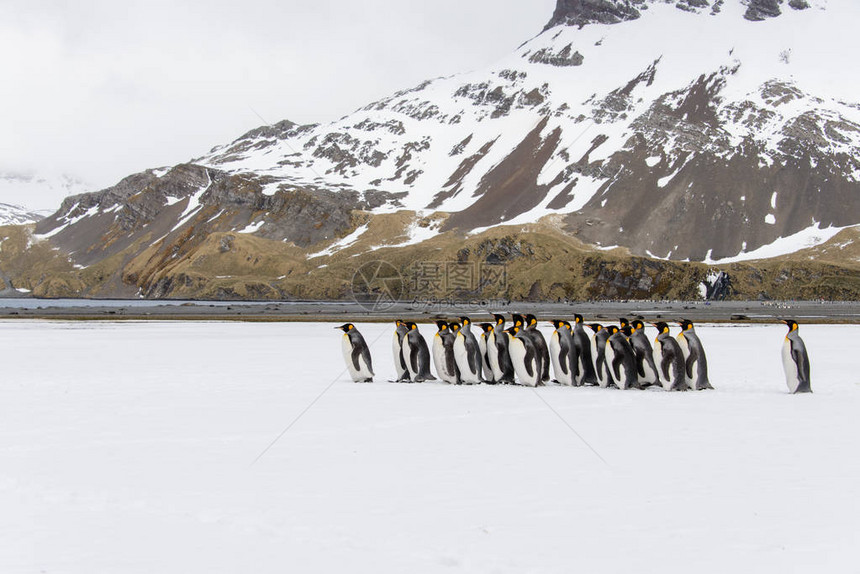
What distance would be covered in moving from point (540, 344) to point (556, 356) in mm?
445

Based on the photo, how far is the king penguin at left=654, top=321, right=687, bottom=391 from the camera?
14.6 m

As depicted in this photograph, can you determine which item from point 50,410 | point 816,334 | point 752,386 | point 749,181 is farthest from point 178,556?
point 749,181

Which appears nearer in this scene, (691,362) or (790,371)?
(790,371)

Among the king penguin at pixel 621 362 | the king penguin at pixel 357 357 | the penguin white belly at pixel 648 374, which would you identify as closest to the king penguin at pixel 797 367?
the penguin white belly at pixel 648 374

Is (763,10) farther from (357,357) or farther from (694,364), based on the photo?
(357,357)

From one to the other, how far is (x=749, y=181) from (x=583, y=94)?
54.5m

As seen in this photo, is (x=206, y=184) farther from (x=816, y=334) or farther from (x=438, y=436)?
(x=438, y=436)

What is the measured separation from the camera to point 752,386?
15.2m

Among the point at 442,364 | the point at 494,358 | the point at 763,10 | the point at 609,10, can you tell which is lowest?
the point at 442,364

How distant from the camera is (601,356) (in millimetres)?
15570

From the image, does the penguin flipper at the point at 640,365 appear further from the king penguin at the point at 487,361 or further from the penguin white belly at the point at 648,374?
the king penguin at the point at 487,361

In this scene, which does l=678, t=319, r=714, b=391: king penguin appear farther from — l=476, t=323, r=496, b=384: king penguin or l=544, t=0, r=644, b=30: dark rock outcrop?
l=544, t=0, r=644, b=30: dark rock outcrop

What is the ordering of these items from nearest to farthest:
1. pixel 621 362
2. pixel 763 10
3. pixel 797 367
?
pixel 797 367 → pixel 621 362 → pixel 763 10

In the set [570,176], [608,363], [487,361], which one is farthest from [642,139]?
Result: [608,363]
